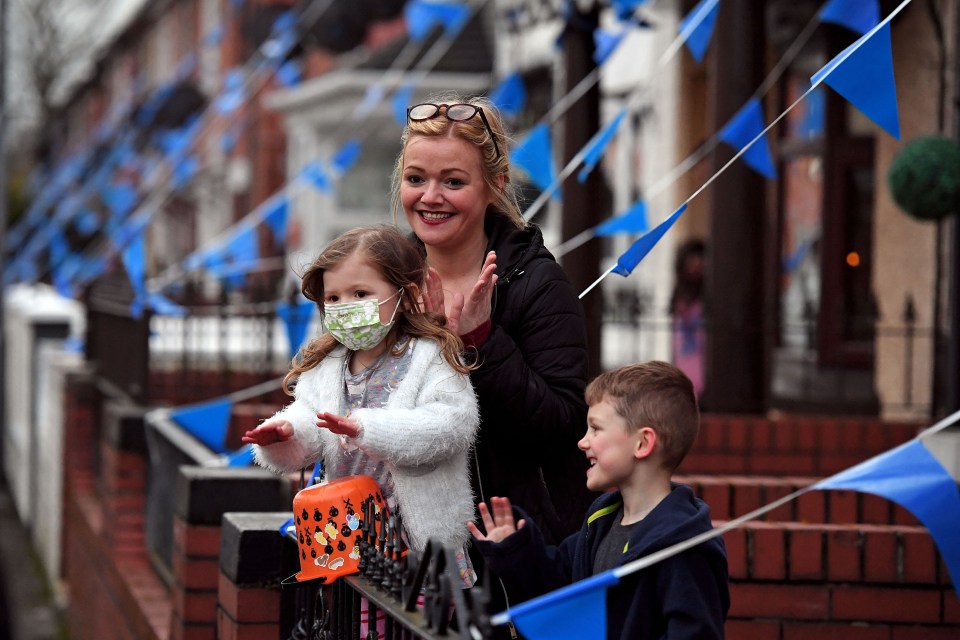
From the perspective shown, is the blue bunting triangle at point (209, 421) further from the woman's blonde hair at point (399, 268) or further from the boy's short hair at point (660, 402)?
the boy's short hair at point (660, 402)

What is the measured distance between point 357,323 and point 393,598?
0.59 m

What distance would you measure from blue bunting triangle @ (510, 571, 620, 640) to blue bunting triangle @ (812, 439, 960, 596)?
45 cm

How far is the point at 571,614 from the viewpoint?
2.43m

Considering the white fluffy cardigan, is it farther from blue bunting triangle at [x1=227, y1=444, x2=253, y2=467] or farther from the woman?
blue bunting triangle at [x1=227, y1=444, x2=253, y2=467]

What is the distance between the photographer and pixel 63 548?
33.1ft

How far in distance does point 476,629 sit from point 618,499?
713mm

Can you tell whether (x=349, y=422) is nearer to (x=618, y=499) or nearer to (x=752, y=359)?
(x=618, y=499)

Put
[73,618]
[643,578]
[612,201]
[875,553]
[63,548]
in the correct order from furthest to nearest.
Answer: [612,201] < [63,548] < [73,618] < [875,553] < [643,578]

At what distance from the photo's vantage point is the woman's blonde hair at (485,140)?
3.23 metres

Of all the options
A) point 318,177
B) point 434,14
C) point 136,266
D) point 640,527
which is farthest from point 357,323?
point 434,14

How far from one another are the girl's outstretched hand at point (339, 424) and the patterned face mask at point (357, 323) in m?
0.24

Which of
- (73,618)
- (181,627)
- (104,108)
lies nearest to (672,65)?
(73,618)

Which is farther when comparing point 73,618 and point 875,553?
point 73,618

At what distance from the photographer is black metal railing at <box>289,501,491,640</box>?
2.47 m
